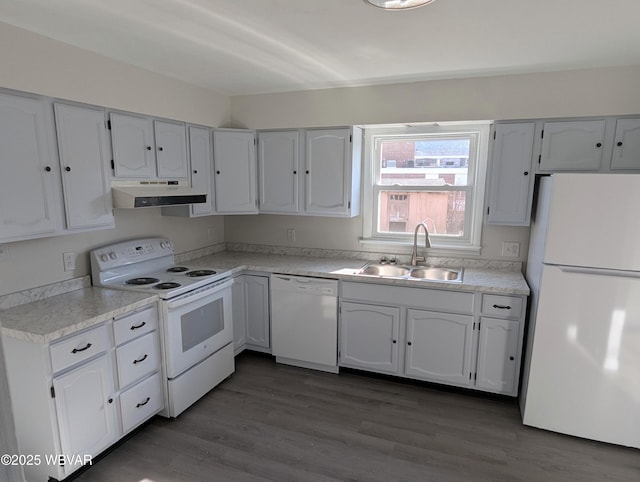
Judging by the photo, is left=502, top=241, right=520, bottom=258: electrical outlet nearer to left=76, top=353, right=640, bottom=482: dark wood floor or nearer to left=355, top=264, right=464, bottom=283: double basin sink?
left=355, top=264, right=464, bottom=283: double basin sink

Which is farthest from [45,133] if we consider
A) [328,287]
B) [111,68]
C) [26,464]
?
[328,287]

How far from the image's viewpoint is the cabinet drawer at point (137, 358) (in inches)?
90.8

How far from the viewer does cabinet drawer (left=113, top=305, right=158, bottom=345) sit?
2266mm

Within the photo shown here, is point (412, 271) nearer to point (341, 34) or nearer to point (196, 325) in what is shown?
point (196, 325)

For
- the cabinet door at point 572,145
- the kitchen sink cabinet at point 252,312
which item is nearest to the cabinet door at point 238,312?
the kitchen sink cabinet at point 252,312

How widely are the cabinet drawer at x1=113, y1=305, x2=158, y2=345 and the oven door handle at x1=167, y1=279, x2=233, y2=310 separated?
13cm

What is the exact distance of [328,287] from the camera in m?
3.17

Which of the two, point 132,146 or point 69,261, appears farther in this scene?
point 132,146

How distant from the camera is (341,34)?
2168mm

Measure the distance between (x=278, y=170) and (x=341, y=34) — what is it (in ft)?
5.07

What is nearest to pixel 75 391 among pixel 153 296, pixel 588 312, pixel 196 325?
pixel 153 296

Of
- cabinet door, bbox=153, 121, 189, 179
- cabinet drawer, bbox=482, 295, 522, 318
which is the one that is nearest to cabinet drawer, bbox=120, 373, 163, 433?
cabinet door, bbox=153, 121, 189, 179

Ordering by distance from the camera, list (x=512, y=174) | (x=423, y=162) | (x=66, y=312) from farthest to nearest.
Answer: (x=423, y=162), (x=512, y=174), (x=66, y=312)

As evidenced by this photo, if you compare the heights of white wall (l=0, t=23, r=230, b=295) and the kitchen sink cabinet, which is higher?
white wall (l=0, t=23, r=230, b=295)
